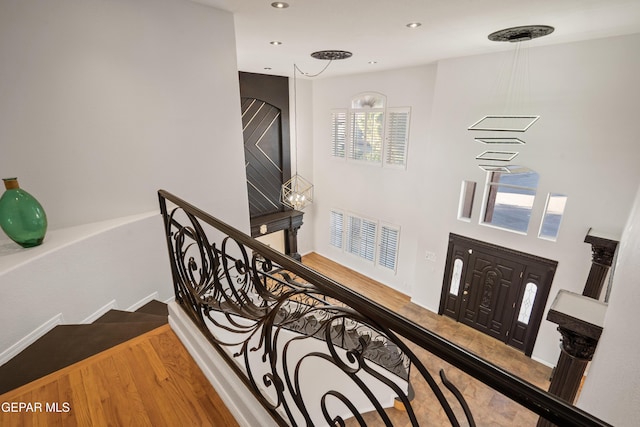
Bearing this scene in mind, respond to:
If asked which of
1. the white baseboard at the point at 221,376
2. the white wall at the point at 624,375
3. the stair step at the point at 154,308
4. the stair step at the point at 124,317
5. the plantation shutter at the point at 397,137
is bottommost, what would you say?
the stair step at the point at 154,308

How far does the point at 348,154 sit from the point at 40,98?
6.32 m

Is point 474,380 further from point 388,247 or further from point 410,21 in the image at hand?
point 410,21

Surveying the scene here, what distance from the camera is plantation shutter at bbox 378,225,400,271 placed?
23.9ft

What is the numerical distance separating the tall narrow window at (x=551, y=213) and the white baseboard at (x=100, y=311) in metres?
5.58

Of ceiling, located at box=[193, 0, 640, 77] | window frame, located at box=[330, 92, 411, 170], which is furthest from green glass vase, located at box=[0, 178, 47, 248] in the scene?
window frame, located at box=[330, 92, 411, 170]

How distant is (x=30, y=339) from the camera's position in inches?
74.9

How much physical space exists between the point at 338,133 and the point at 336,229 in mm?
2655

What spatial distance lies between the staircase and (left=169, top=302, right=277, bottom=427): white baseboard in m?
0.34

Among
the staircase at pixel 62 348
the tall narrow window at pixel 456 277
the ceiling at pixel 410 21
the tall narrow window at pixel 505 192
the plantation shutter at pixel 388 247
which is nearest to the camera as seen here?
Result: the staircase at pixel 62 348

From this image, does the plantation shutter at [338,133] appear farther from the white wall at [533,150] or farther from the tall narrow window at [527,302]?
the tall narrow window at [527,302]

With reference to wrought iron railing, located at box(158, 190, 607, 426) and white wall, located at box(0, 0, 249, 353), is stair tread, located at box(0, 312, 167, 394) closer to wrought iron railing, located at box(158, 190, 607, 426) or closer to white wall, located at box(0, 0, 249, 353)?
white wall, located at box(0, 0, 249, 353)

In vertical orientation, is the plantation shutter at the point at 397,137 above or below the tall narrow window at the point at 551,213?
above

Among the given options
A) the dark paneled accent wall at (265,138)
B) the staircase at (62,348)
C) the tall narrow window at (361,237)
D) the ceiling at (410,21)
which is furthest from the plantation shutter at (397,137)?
the staircase at (62,348)

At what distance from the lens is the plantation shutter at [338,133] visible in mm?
7727
